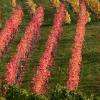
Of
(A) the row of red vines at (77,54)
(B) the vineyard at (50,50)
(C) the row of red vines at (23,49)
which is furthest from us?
(C) the row of red vines at (23,49)

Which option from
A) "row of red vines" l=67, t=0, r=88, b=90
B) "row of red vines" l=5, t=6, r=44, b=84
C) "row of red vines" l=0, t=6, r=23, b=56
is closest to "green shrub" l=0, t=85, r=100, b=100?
"row of red vines" l=5, t=6, r=44, b=84

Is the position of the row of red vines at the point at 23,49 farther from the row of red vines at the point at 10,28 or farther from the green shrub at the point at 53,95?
the green shrub at the point at 53,95

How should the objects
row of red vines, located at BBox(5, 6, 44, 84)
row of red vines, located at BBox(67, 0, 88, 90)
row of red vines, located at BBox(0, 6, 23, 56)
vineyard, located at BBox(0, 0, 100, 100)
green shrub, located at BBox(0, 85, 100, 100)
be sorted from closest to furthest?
1. green shrub, located at BBox(0, 85, 100, 100)
2. vineyard, located at BBox(0, 0, 100, 100)
3. row of red vines, located at BBox(67, 0, 88, 90)
4. row of red vines, located at BBox(5, 6, 44, 84)
5. row of red vines, located at BBox(0, 6, 23, 56)

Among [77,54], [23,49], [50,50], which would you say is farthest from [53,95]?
[23,49]

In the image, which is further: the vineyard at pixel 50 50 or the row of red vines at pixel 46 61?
the row of red vines at pixel 46 61

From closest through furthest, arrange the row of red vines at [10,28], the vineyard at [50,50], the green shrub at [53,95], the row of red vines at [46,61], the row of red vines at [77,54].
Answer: the green shrub at [53,95], the vineyard at [50,50], the row of red vines at [46,61], the row of red vines at [77,54], the row of red vines at [10,28]

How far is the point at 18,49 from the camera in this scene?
56969 millimetres

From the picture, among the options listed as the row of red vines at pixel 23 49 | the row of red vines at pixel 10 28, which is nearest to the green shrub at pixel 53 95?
the row of red vines at pixel 23 49

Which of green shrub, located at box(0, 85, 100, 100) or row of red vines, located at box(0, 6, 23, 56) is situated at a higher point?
row of red vines, located at box(0, 6, 23, 56)

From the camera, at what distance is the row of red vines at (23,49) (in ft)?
162

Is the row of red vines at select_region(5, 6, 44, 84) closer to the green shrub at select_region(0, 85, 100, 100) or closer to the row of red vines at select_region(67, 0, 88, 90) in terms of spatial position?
the green shrub at select_region(0, 85, 100, 100)

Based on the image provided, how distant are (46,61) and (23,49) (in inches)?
181

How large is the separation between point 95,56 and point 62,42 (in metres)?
6.65

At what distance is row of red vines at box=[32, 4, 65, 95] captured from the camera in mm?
47219
